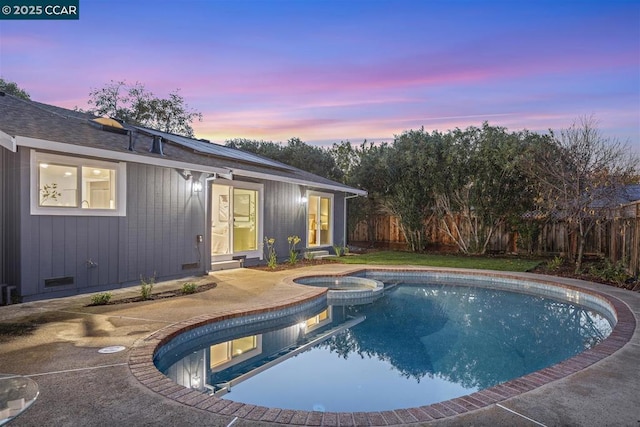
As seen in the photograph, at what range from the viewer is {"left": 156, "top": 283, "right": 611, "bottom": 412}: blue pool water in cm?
404

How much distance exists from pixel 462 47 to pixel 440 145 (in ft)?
12.9

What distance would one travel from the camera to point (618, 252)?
10.8 m

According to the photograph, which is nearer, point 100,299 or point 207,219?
point 100,299

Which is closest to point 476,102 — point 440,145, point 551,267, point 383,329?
point 440,145

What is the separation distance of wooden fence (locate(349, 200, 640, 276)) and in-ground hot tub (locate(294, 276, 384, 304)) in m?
5.75

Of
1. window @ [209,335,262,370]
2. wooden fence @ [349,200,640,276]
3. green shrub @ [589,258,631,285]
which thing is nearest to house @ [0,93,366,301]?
window @ [209,335,262,370]

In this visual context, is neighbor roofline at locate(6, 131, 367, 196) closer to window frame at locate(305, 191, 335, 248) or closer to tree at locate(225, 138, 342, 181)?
window frame at locate(305, 191, 335, 248)

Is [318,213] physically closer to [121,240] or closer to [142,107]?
[121,240]

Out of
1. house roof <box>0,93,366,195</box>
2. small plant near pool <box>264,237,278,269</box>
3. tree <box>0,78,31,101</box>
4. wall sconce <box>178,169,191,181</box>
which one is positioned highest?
tree <box>0,78,31,101</box>

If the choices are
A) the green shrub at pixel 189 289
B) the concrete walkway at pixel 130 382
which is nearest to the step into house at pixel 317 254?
the green shrub at pixel 189 289

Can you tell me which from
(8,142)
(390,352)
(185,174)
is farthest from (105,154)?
(390,352)

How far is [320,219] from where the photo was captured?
1423cm

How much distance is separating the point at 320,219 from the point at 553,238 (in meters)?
8.49

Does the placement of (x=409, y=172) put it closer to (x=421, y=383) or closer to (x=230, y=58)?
(x=230, y=58)
